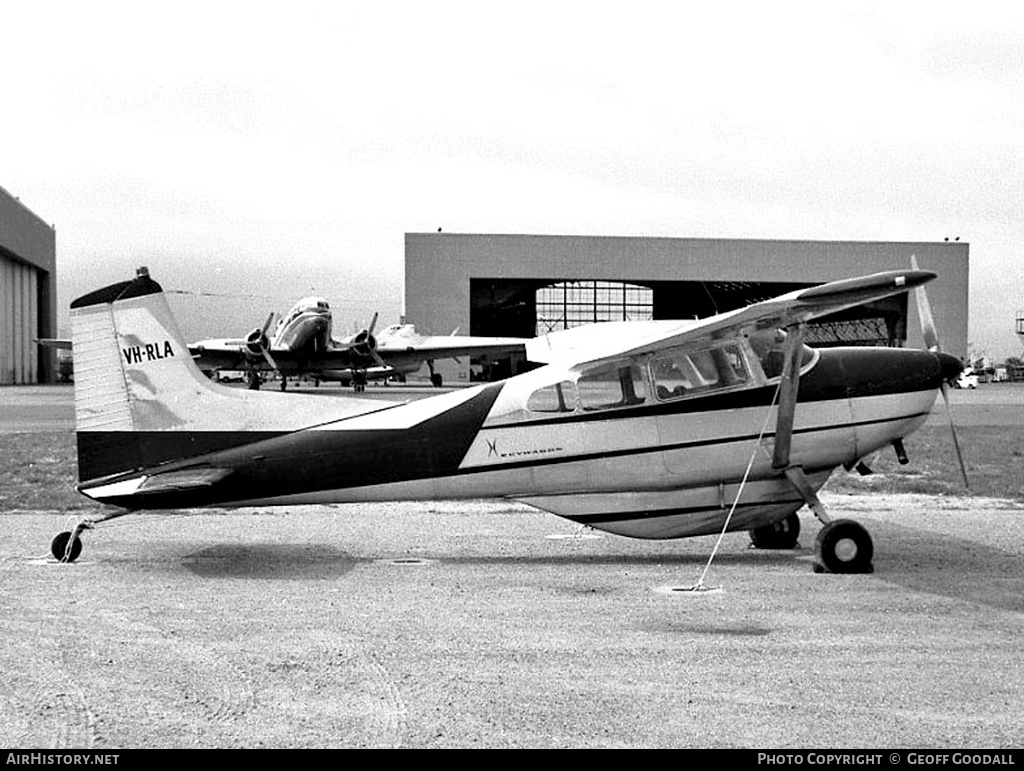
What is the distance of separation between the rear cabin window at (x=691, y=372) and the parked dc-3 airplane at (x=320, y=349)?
34072 mm

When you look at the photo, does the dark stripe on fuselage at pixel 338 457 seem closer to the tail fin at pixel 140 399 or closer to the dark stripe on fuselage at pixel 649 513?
the tail fin at pixel 140 399

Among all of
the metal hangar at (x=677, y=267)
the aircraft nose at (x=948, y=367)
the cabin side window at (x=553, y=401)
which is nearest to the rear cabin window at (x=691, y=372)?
the cabin side window at (x=553, y=401)

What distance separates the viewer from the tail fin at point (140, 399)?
9547mm

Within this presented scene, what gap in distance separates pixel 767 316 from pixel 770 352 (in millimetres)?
1109

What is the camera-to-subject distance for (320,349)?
47594 millimetres

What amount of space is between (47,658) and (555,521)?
726 cm

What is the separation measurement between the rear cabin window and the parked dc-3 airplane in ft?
112

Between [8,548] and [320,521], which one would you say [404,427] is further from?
[8,548]

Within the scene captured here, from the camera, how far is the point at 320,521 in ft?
41.4

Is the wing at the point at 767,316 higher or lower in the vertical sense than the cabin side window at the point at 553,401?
higher

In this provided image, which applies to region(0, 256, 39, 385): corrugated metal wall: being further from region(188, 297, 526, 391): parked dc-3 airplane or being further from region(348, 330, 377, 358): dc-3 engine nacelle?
region(348, 330, 377, 358): dc-3 engine nacelle

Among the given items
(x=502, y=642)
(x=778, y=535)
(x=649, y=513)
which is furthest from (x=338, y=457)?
(x=778, y=535)

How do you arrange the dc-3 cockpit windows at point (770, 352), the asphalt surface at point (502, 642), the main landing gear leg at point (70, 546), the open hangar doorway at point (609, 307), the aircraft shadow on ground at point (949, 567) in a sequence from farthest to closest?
the open hangar doorway at point (609, 307) → the dc-3 cockpit windows at point (770, 352) → the main landing gear leg at point (70, 546) → the aircraft shadow on ground at point (949, 567) → the asphalt surface at point (502, 642)
